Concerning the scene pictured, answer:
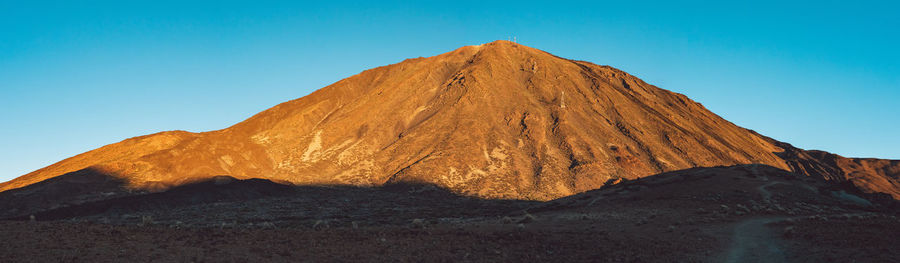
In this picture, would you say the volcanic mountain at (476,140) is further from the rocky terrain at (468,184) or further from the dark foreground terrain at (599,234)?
the dark foreground terrain at (599,234)

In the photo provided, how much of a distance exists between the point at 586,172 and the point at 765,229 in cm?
4614

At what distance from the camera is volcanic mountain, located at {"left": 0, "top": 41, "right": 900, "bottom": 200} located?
68688mm

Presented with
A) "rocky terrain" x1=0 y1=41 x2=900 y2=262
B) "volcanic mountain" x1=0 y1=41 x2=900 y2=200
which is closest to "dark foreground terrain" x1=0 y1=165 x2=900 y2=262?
"rocky terrain" x1=0 y1=41 x2=900 y2=262

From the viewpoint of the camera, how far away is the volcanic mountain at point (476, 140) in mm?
68688

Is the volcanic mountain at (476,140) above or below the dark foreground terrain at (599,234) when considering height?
above

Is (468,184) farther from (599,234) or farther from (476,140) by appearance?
(599,234)

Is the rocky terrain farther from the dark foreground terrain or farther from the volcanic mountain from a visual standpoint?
the volcanic mountain

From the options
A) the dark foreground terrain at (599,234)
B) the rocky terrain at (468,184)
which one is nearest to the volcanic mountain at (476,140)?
the rocky terrain at (468,184)

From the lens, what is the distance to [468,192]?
6334cm

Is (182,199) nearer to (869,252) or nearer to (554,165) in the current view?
(554,165)

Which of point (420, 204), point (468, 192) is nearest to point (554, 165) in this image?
point (468, 192)

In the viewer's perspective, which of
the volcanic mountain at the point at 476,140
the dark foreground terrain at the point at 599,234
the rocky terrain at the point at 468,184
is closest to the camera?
the dark foreground terrain at the point at 599,234

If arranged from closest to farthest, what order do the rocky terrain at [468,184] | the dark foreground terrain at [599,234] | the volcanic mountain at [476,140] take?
the dark foreground terrain at [599,234]
the rocky terrain at [468,184]
the volcanic mountain at [476,140]

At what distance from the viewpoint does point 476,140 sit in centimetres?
7775
